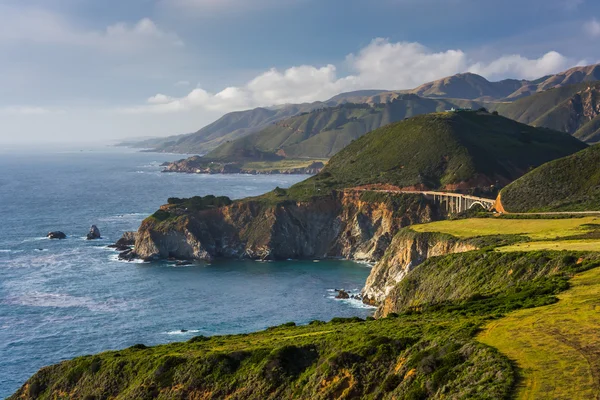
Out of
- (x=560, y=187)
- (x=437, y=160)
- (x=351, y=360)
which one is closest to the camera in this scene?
(x=351, y=360)

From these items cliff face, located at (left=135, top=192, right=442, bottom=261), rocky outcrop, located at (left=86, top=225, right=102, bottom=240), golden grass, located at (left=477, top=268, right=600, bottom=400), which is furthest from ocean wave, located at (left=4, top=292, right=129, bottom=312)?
golden grass, located at (left=477, top=268, right=600, bottom=400)

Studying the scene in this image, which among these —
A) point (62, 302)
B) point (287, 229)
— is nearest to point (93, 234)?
point (287, 229)

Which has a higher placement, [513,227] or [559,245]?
[559,245]

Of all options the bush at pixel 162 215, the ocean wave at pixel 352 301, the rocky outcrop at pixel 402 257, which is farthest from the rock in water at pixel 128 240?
the rocky outcrop at pixel 402 257

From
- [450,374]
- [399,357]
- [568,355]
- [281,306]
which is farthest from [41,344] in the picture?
[568,355]

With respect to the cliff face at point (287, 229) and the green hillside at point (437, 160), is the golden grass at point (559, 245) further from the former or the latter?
the green hillside at point (437, 160)

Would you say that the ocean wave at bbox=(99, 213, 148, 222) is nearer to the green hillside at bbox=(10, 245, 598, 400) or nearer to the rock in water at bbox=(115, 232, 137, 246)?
the rock in water at bbox=(115, 232, 137, 246)

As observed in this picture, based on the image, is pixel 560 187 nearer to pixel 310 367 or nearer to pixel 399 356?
pixel 310 367
